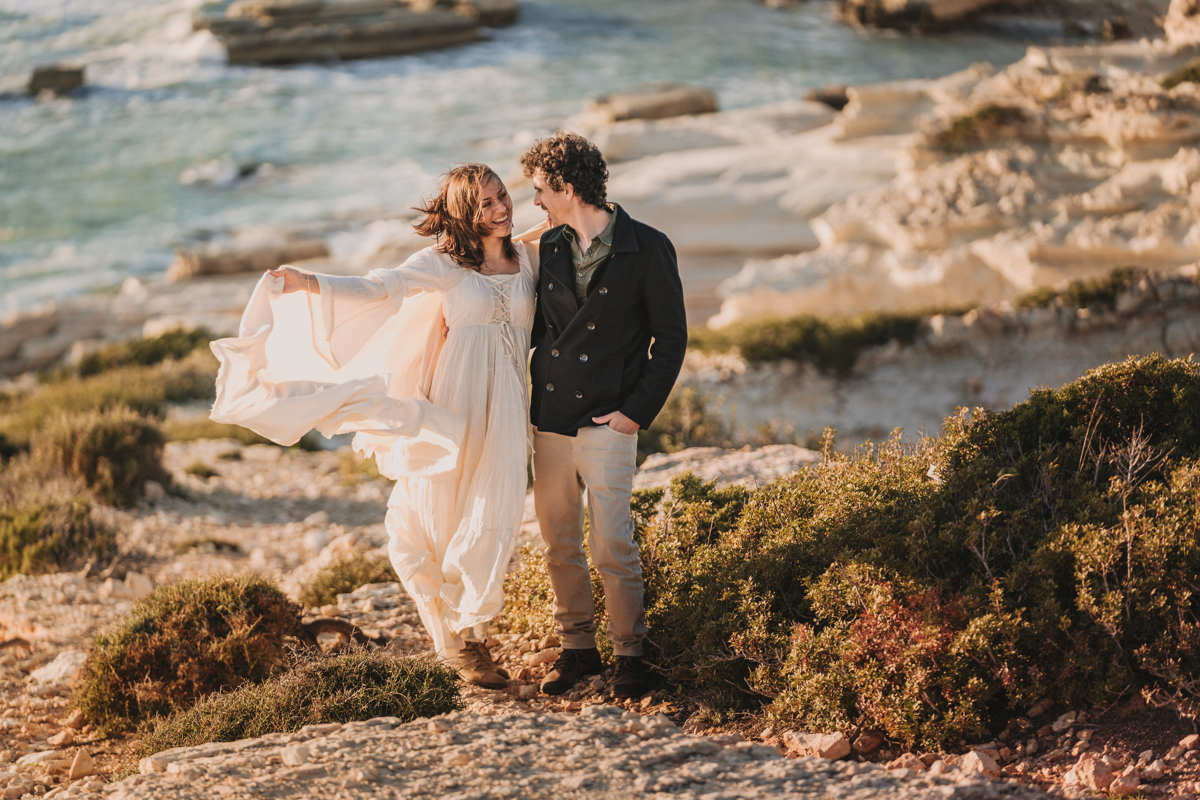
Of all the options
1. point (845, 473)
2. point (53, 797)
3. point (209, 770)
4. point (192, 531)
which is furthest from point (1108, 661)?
point (192, 531)

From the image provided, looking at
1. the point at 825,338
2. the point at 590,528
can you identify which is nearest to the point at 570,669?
the point at 590,528

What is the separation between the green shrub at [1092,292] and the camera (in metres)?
12.6

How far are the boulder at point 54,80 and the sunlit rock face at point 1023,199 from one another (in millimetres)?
41509

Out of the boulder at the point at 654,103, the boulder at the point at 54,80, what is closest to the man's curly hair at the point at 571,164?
the boulder at the point at 654,103

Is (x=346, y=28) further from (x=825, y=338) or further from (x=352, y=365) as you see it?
(x=352, y=365)

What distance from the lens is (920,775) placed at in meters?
3.36

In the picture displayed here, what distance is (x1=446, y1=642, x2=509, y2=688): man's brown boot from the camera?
485 cm

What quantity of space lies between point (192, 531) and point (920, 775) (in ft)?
25.8

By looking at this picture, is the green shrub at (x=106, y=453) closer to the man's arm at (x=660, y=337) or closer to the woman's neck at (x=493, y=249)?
the woman's neck at (x=493, y=249)

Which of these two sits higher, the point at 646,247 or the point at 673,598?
the point at 646,247

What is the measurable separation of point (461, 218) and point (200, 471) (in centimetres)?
796

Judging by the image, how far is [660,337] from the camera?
173 inches

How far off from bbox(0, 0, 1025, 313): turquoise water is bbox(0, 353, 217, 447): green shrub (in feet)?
40.5

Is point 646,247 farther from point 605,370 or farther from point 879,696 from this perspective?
point 879,696
